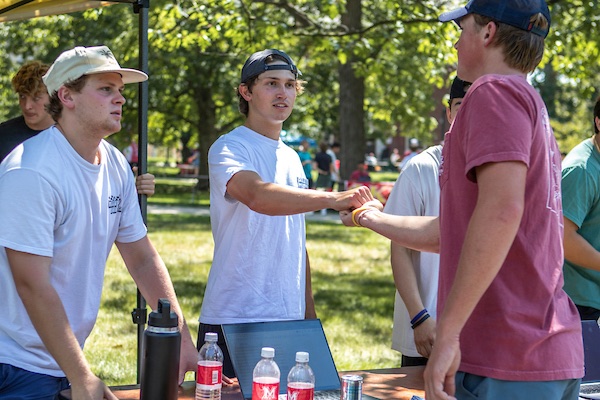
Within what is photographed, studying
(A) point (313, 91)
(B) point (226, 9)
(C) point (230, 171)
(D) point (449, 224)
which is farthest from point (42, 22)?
(D) point (449, 224)

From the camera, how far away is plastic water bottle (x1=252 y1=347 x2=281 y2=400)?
8.98 feet

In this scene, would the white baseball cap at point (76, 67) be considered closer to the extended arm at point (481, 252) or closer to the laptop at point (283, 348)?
the laptop at point (283, 348)

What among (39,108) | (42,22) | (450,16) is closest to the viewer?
(450,16)

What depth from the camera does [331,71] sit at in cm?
2756

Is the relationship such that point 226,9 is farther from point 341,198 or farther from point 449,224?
point 449,224

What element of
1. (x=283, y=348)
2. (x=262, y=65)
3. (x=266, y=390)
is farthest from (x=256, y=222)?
(x=266, y=390)

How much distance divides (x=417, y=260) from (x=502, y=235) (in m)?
1.93

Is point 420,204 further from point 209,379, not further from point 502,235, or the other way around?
point 502,235

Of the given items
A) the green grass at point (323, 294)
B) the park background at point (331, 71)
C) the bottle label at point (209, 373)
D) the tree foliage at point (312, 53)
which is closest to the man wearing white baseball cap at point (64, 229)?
the bottle label at point (209, 373)

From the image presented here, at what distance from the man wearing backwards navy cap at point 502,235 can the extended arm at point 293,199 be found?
1156mm

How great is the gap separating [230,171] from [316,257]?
1080cm

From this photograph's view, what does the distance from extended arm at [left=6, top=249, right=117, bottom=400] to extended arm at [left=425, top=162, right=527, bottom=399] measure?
1125 millimetres

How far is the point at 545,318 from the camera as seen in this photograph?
220 centimetres

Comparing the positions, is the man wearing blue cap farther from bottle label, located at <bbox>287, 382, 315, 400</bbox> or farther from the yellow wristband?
the yellow wristband
